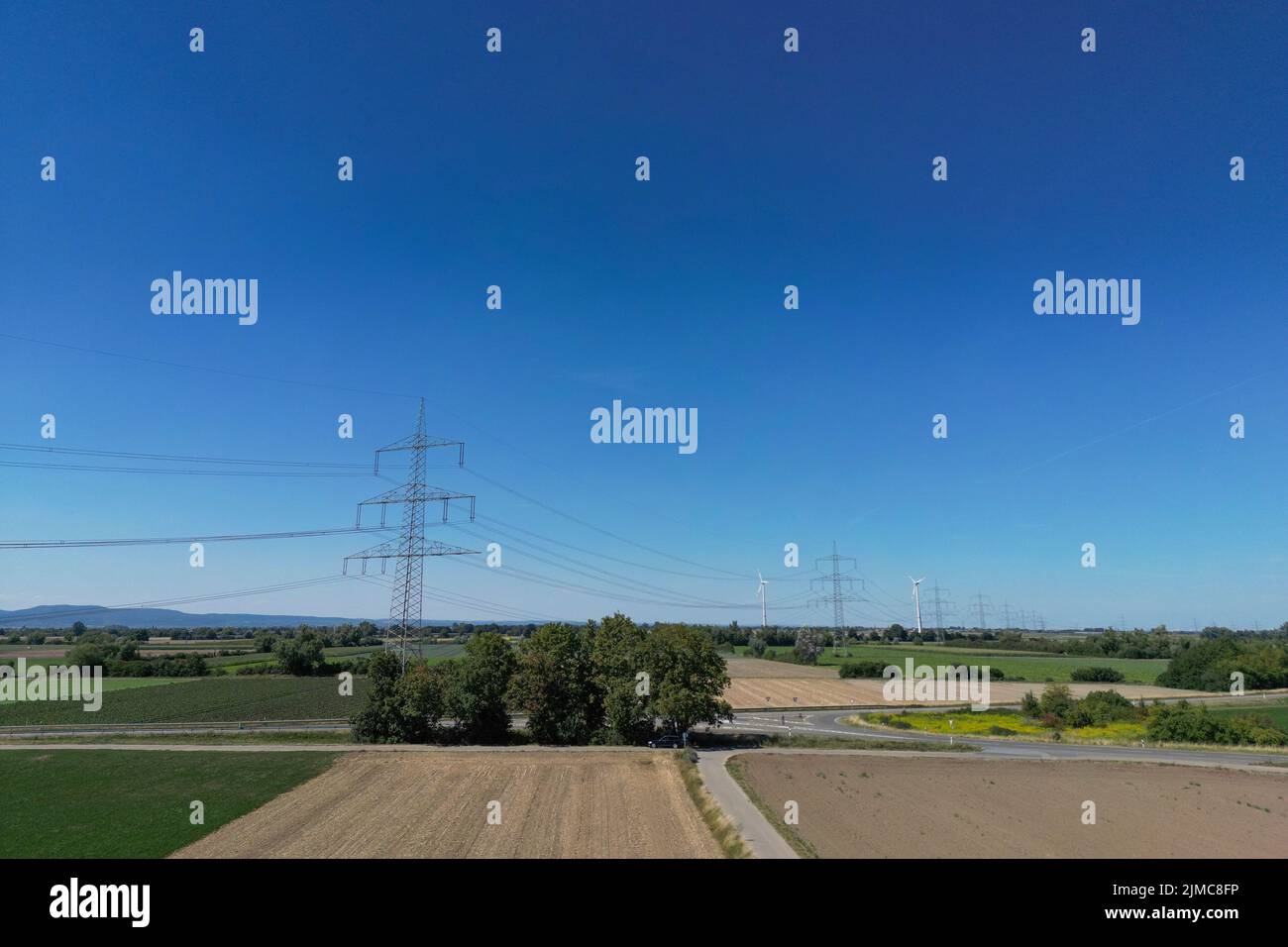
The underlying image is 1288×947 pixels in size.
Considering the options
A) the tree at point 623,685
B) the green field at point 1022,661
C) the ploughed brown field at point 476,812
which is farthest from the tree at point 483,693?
the green field at point 1022,661

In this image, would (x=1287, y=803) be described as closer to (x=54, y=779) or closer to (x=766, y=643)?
(x=54, y=779)

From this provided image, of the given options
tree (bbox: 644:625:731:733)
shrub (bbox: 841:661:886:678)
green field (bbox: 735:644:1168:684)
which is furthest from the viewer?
green field (bbox: 735:644:1168:684)

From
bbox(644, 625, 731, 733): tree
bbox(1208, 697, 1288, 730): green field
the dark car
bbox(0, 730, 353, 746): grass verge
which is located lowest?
bbox(1208, 697, 1288, 730): green field

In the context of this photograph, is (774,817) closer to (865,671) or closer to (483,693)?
(483,693)

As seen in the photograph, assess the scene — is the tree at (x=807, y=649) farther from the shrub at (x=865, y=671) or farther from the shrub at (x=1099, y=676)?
the shrub at (x=1099, y=676)

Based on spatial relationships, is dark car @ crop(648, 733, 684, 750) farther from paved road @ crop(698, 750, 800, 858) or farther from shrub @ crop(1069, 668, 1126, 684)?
shrub @ crop(1069, 668, 1126, 684)

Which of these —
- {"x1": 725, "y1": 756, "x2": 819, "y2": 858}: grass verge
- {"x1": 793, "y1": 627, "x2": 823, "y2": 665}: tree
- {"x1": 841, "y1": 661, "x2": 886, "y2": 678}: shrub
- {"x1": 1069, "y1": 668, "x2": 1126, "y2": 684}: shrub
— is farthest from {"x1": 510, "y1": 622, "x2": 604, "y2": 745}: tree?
{"x1": 1069, "y1": 668, "x2": 1126, "y2": 684}: shrub
